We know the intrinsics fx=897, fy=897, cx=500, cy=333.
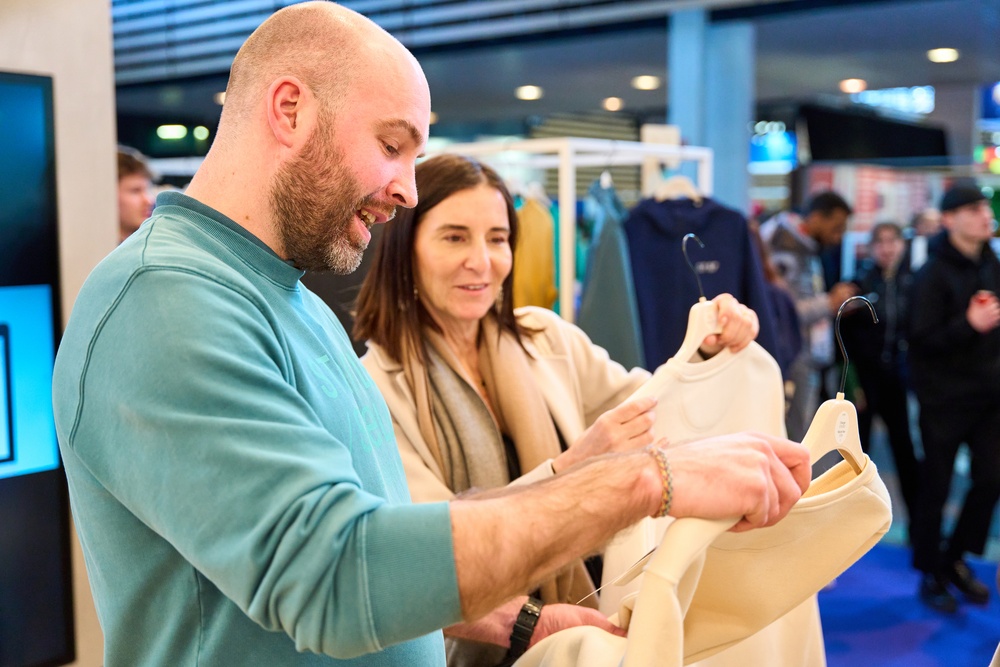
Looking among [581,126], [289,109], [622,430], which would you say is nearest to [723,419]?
[622,430]

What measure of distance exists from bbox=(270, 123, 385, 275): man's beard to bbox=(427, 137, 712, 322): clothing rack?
92.0 inches

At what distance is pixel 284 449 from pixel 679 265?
3256mm

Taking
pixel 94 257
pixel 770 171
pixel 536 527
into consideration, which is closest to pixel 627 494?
pixel 536 527

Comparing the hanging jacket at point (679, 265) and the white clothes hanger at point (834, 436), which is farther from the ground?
the hanging jacket at point (679, 265)

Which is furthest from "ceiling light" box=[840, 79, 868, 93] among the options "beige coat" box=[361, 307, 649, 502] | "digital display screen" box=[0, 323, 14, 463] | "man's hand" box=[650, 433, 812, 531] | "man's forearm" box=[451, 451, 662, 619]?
"man's forearm" box=[451, 451, 662, 619]

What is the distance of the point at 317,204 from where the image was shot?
1.13 metres

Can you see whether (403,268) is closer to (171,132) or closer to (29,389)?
(29,389)

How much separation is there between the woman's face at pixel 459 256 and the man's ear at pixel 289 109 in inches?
35.7

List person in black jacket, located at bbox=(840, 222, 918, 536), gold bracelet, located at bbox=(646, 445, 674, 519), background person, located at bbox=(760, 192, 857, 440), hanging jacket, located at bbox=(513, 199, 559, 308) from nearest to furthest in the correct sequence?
gold bracelet, located at bbox=(646, 445, 674, 519) → hanging jacket, located at bbox=(513, 199, 559, 308) → background person, located at bbox=(760, 192, 857, 440) → person in black jacket, located at bbox=(840, 222, 918, 536)

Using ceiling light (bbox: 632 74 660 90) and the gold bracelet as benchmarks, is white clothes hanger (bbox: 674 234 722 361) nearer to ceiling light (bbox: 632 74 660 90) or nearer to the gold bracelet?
the gold bracelet

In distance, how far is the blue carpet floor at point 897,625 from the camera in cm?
384

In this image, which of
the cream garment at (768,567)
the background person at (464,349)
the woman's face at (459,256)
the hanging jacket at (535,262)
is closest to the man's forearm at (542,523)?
the cream garment at (768,567)

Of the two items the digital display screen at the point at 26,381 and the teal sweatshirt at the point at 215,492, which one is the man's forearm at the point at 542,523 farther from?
the digital display screen at the point at 26,381

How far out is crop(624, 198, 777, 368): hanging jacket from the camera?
3891 millimetres
